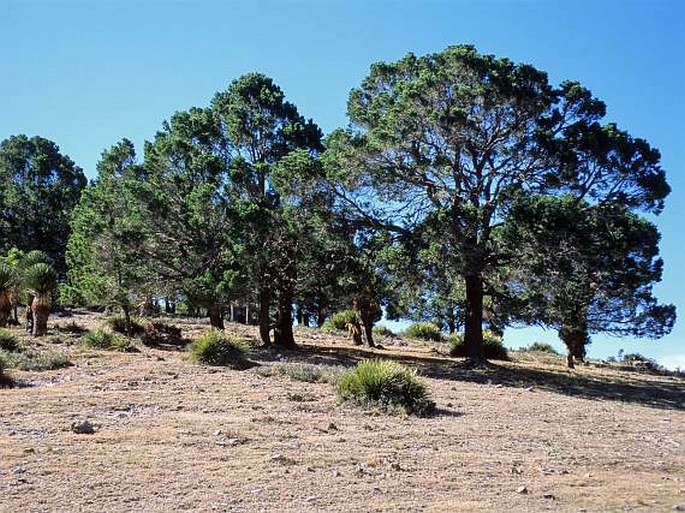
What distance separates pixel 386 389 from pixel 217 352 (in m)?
7.39

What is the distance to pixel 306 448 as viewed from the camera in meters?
10.6

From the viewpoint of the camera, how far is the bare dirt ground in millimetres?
8359

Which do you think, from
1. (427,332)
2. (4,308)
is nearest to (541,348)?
(427,332)

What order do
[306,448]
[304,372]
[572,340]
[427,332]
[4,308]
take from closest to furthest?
[306,448]
[304,372]
[4,308]
[572,340]
[427,332]

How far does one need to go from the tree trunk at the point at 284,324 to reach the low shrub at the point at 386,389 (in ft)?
38.9

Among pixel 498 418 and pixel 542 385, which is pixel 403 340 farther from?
pixel 498 418

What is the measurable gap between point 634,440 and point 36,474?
31.5ft

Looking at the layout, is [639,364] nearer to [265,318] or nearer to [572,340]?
[572,340]

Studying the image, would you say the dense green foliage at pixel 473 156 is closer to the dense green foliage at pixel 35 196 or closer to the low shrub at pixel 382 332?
the low shrub at pixel 382 332

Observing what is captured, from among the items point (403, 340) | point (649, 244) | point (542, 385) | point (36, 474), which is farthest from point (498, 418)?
point (403, 340)

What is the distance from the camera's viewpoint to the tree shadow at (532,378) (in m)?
19.6

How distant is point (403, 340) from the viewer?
114ft

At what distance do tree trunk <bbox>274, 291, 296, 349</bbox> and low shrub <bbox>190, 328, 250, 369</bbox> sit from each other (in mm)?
5989

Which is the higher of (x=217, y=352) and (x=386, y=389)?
(x=217, y=352)
